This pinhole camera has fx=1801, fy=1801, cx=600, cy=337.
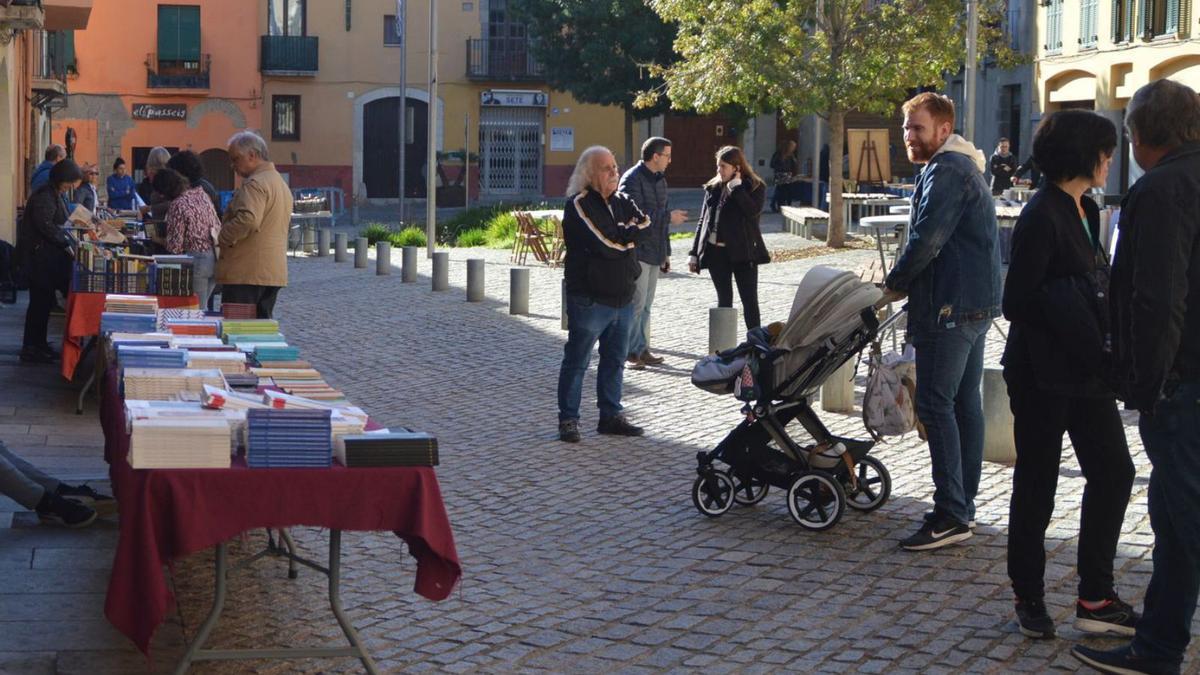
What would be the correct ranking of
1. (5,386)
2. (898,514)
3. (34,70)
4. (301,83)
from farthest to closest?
(301,83), (34,70), (5,386), (898,514)

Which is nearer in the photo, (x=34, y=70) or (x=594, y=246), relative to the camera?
(x=594, y=246)

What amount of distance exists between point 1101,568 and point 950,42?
2338 centimetres

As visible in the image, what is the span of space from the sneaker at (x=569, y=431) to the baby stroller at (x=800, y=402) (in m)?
2.36

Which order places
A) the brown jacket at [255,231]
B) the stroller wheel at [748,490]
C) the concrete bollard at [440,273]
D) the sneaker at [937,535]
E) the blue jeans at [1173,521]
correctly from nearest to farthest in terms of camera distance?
1. the blue jeans at [1173,521]
2. the sneaker at [937,535]
3. the stroller wheel at [748,490]
4. the brown jacket at [255,231]
5. the concrete bollard at [440,273]

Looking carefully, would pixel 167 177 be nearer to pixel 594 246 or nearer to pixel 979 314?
pixel 594 246

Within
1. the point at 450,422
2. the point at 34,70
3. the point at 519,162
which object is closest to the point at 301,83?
the point at 519,162

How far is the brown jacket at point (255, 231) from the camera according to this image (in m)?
11.6

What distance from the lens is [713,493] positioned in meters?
8.70

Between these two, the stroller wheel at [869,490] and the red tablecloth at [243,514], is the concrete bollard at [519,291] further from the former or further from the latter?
the red tablecloth at [243,514]

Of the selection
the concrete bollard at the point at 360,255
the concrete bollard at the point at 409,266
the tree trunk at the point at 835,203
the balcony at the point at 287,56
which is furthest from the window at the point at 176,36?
the concrete bollard at the point at 409,266

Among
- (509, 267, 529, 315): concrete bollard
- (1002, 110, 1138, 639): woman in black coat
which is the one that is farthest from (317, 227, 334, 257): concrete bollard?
(1002, 110, 1138, 639): woman in black coat

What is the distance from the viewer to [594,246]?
10820 mm

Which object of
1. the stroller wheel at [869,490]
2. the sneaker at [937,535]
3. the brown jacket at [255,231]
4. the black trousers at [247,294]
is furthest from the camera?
the black trousers at [247,294]

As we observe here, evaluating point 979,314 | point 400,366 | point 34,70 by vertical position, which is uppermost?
point 34,70
